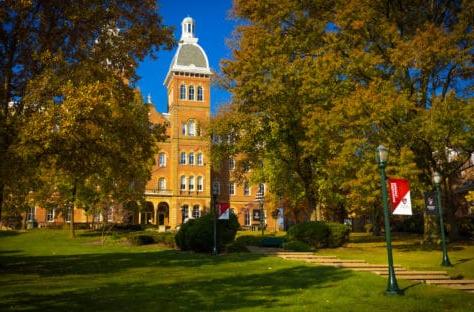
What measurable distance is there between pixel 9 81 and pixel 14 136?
8.67 feet

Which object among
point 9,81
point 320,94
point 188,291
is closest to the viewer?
point 188,291

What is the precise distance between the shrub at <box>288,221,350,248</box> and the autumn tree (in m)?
10.6

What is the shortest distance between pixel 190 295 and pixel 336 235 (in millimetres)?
16455

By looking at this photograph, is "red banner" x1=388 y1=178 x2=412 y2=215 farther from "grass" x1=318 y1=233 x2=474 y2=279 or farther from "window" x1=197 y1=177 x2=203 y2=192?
"window" x1=197 y1=177 x2=203 y2=192

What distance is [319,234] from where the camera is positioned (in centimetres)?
2633

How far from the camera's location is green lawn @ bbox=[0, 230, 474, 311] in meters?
10.4

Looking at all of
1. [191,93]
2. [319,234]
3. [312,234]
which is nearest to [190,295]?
[312,234]

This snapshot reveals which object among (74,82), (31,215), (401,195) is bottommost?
(401,195)

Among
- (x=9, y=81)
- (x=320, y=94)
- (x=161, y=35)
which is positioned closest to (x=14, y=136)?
(x=9, y=81)

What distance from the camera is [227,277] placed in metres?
14.9

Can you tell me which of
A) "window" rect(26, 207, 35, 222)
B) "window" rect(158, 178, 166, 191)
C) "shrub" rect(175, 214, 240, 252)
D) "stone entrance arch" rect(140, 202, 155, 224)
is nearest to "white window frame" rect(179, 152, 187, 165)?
"window" rect(158, 178, 166, 191)

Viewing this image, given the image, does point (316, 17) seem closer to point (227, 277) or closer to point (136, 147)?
point (136, 147)

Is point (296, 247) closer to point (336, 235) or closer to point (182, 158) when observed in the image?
point (336, 235)

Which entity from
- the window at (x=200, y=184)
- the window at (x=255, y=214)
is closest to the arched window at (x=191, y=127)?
the window at (x=200, y=184)
